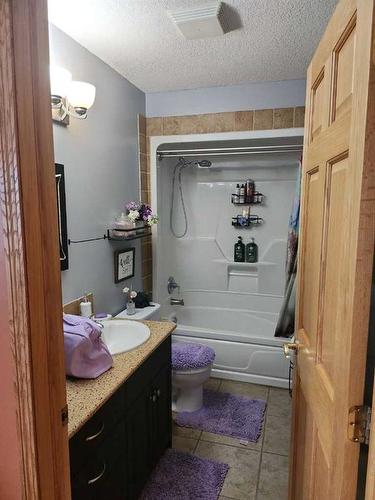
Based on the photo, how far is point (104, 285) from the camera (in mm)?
2328

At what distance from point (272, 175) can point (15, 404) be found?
10.9 ft

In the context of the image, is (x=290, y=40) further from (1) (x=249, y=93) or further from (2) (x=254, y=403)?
(2) (x=254, y=403)

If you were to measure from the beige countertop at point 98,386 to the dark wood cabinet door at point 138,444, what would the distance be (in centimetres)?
22

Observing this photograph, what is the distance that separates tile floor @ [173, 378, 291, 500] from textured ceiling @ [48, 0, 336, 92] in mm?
2531

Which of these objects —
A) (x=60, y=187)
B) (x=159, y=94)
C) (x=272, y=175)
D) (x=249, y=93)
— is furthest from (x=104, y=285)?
(x=272, y=175)

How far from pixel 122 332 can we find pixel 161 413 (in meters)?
0.53

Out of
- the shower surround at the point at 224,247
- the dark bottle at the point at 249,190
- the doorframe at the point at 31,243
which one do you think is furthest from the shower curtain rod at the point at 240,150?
the doorframe at the point at 31,243

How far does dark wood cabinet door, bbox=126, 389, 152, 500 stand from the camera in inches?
62.6

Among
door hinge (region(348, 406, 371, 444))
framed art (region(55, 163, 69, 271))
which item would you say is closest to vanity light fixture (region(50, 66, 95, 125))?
framed art (region(55, 163, 69, 271))

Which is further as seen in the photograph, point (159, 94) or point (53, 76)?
point (159, 94)

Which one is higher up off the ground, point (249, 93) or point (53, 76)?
point (249, 93)

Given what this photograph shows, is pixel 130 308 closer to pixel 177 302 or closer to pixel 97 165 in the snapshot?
pixel 97 165

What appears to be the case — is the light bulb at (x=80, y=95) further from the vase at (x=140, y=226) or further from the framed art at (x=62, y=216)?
the vase at (x=140, y=226)

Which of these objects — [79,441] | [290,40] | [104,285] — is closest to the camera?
[79,441]
